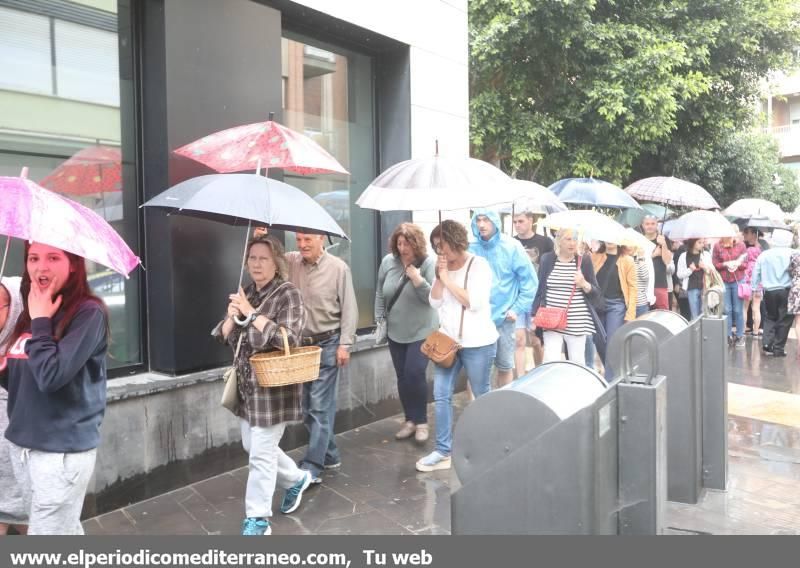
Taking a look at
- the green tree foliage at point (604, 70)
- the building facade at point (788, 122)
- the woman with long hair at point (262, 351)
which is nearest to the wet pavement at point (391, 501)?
the woman with long hair at point (262, 351)

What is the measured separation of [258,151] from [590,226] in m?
3.22

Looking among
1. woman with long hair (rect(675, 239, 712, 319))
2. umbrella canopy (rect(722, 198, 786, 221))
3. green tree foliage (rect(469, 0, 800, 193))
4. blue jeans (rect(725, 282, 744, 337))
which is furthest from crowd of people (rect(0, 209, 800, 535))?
green tree foliage (rect(469, 0, 800, 193))

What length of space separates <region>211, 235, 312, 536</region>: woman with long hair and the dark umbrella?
221 millimetres

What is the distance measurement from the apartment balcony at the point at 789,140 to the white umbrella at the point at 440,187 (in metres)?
44.2

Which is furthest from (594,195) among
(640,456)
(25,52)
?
(640,456)

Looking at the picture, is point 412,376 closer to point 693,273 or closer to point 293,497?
point 293,497

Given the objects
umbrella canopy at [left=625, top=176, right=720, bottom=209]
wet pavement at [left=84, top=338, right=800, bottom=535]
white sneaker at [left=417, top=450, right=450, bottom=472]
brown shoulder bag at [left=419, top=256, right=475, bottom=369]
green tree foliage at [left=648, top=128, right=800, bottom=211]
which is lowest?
wet pavement at [left=84, top=338, right=800, bottom=535]

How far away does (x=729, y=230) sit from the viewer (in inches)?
381

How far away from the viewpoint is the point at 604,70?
14219mm

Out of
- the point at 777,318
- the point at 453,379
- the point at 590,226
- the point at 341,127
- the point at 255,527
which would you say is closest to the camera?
the point at 255,527

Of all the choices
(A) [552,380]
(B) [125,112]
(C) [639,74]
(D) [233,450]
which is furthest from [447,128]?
(C) [639,74]

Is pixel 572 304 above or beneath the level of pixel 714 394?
above

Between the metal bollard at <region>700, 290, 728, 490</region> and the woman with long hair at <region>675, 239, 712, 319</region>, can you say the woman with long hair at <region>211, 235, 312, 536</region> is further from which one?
the woman with long hair at <region>675, 239, 712, 319</region>

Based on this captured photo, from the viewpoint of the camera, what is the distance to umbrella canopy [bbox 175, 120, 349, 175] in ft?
13.9
